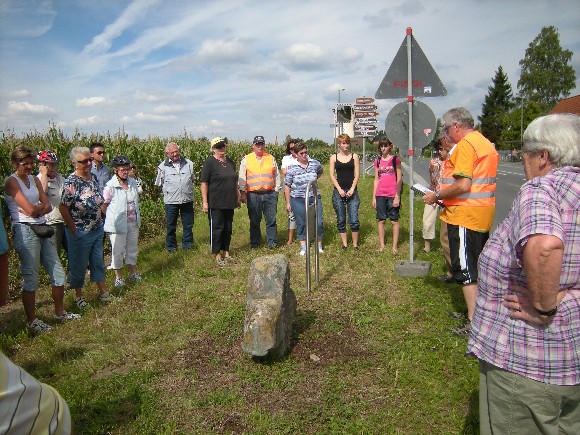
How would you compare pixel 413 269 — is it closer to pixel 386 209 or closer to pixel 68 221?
pixel 386 209

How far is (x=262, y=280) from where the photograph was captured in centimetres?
420

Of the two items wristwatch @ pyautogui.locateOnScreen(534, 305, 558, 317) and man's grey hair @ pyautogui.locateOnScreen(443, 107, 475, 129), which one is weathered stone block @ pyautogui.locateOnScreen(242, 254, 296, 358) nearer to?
man's grey hair @ pyautogui.locateOnScreen(443, 107, 475, 129)

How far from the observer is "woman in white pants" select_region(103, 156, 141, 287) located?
254 inches

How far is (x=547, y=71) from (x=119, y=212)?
59928 mm

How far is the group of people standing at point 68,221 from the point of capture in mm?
5000

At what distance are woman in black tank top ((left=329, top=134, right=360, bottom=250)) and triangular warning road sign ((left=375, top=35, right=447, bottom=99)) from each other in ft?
4.69

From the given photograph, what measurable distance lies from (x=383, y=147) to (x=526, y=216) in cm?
588

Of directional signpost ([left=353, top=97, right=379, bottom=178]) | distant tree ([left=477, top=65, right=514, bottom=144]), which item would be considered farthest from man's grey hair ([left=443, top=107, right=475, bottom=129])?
distant tree ([left=477, top=65, right=514, bottom=144])

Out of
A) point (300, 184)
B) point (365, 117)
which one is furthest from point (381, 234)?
point (365, 117)

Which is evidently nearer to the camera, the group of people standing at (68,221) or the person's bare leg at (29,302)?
the group of people standing at (68,221)

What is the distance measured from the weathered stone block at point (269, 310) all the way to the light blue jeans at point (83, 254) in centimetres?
259

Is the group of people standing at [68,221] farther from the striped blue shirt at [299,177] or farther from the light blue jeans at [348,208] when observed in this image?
the light blue jeans at [348,208]

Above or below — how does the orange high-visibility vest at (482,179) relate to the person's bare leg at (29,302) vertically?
above

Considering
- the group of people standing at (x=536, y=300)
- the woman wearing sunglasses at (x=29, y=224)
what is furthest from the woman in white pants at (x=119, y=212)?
the group of people standing at (x=536, y=300)
